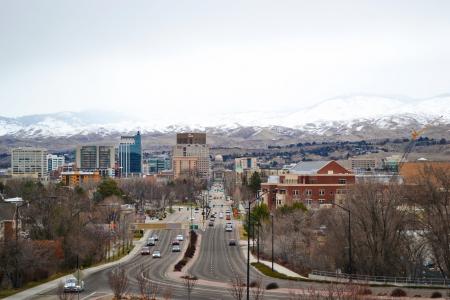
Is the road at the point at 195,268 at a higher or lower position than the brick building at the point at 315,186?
lower

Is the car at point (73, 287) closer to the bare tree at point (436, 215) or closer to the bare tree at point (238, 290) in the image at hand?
the bare tree at point (238, 290)

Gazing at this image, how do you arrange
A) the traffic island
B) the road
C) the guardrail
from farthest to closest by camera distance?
the traffic island < the guardrail < the road

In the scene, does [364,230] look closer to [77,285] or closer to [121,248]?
[77,285]

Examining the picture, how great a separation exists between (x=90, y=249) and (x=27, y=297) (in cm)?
2344

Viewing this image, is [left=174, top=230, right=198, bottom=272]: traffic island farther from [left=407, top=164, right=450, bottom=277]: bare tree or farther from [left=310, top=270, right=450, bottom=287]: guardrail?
[left=407, top=164, right=450, bottom=277]: bare tree

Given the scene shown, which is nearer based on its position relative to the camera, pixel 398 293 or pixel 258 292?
pixel 258 292

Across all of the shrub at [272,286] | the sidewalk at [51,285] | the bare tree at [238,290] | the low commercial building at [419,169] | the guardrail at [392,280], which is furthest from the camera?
the low commercial building at [419,169]

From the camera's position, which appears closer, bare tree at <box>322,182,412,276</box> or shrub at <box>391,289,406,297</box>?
shrub at <box>391,289,406,297</box>

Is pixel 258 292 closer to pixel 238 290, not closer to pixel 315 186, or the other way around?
pixel 238 290

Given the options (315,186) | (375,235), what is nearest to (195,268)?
(375,235)

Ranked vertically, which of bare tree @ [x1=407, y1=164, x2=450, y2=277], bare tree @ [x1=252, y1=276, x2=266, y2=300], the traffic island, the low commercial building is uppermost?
the low commercial building

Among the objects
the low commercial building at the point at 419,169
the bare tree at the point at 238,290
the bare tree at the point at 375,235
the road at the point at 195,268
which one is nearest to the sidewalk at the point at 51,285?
the road at the point at 195,268

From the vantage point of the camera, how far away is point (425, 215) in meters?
56.8

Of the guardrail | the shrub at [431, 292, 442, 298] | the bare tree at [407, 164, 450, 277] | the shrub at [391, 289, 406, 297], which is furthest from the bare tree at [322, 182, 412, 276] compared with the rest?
the shrub at [431, 292, 442, 298]
